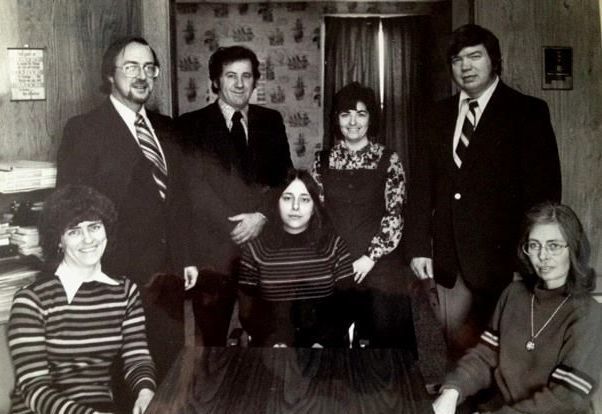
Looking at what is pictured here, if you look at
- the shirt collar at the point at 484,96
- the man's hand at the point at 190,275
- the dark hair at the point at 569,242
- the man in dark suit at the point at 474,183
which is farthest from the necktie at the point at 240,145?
the dark hair at the point at 569,242

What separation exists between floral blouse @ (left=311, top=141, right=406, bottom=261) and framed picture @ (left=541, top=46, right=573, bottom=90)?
35 cm

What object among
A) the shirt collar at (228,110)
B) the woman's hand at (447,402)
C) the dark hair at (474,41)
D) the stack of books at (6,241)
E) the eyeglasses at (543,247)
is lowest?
the woman's hand at (447,402)

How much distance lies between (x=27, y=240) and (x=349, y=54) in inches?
29.7

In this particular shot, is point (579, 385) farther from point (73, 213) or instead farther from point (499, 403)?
point (73, 213)

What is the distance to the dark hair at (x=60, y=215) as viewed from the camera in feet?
4.86

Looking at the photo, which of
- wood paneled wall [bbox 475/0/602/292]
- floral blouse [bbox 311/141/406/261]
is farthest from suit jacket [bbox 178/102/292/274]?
wood paneled wall [bbox 475/0/602/292]

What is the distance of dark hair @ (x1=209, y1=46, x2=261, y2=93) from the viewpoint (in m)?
1.48

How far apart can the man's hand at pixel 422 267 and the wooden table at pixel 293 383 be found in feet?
0.54

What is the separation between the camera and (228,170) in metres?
1.52

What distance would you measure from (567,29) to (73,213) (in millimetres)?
1081

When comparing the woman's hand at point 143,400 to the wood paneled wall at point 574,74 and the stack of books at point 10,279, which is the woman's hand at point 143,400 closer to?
the stack of books at point 10,279

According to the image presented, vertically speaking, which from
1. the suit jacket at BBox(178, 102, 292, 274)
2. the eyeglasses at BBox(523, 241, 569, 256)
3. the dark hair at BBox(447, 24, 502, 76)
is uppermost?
the dark hair at BBox(447, 24, 502, 76)

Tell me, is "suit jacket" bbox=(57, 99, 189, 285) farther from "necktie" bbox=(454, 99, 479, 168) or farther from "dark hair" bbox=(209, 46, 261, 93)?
"necktie" bbox=(454, 99, 479, 168)

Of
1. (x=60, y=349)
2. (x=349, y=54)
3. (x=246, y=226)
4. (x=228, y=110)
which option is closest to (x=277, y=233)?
(x=246, y=226)
